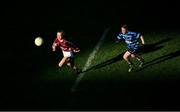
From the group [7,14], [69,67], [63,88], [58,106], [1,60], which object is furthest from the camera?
[7,14]

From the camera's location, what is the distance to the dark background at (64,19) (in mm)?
19750

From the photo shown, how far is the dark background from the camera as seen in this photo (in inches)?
778

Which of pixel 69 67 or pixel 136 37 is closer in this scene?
pixel 136 37

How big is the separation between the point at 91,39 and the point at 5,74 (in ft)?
14.6

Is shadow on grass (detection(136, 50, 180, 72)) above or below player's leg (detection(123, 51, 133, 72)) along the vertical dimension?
above

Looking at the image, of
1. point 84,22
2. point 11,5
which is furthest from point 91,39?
point 11,5

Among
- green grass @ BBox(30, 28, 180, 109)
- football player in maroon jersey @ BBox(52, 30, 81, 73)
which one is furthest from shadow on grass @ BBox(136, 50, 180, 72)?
football player in maroon jersey @ BBox(52, 30, 81, 73)

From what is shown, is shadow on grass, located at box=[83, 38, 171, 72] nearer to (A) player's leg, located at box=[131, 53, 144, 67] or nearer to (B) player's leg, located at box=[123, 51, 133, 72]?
(B) player's leg, located at box=[123, 51, 133, 72]

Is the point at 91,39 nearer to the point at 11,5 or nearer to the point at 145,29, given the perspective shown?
the point at 145,29

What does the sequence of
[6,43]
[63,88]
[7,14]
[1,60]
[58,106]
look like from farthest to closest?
[7,14] → [6,43] → [1,60] → [63,88] → [58,106]

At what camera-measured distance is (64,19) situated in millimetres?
22328

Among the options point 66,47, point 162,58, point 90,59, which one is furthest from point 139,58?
point 66,47

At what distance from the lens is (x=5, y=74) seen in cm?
1770

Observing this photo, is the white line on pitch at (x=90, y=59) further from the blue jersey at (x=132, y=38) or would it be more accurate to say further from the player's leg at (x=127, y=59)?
the blue jersey at (x=132, y=38)
